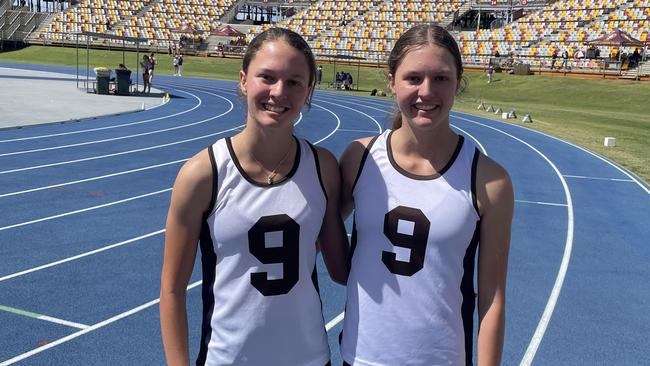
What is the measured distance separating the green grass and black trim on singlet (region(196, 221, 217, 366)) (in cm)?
1071

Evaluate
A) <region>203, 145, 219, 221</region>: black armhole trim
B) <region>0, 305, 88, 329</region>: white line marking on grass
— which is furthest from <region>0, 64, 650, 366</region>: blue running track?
<region>203, 145, 219, 221</region>: black armhole trim

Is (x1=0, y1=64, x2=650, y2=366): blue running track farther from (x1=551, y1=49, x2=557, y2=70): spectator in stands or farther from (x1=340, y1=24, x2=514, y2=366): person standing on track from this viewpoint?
(x1=551, y1=49, x2=557, y2=70): spectator in stands

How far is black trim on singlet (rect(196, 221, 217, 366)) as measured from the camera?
2238 mm

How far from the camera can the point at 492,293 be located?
89.0 inches

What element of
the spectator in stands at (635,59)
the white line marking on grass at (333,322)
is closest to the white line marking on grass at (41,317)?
the white line marking on grass at (333,322)

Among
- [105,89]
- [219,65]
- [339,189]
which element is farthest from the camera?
[219,65]

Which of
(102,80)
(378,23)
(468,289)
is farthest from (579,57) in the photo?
(468,289)

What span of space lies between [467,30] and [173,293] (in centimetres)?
4887

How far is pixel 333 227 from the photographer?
2.42 meters

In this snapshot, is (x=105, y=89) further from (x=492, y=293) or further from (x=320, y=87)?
(x=492, y=293)

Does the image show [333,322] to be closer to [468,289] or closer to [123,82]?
[468,289]

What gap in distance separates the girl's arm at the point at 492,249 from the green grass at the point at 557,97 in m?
10.6

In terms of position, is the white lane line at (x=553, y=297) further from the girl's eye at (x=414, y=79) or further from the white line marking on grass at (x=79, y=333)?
the girl's eye at (x=414, y=79)

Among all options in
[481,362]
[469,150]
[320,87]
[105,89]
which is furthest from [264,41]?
[320,87]
